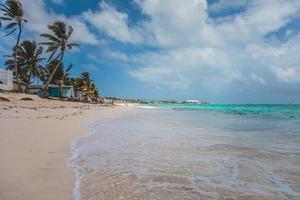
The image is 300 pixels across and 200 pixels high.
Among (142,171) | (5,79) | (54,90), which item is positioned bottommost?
(142,171)

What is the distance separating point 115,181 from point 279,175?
2956 millimetres

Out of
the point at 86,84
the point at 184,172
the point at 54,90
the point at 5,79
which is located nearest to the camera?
the point at 184,172

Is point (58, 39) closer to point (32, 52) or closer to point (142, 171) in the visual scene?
point (32, 52)

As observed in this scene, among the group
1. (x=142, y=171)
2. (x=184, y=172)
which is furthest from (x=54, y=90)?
(x=184, y=172)

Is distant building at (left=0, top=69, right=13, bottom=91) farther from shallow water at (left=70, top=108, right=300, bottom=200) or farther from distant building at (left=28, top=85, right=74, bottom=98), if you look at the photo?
shallow water at (left=70, top=108, right=300, bottom=200)

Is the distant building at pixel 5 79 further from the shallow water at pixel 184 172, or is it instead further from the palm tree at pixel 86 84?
the shallow water at pixel 184 172

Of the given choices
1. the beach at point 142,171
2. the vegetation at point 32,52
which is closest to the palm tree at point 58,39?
the vegetation at point 32,52

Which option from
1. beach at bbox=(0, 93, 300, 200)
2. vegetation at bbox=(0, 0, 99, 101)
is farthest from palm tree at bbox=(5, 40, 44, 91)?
beach at bbox=(0, 93, 300, 200)

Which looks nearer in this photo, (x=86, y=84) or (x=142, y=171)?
(x=142, y=171)

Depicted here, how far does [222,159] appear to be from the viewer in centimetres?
604

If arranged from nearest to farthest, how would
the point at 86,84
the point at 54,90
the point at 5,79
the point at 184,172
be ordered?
the point at 184,172, the point at 5,79, the point at 54,90, the point at 86,84

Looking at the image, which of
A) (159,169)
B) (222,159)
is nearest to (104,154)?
(159,169)

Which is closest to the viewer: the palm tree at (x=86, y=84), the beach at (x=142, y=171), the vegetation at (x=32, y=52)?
the beach at (x=142, y=171)

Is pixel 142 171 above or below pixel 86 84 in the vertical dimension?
below
